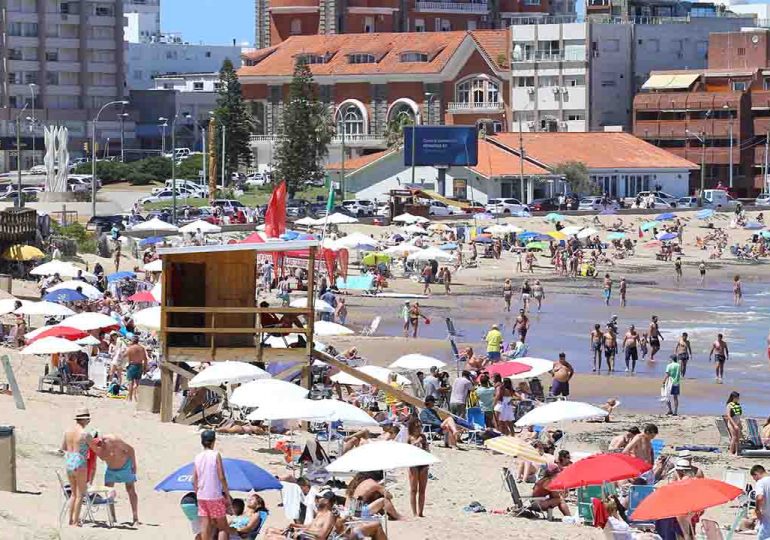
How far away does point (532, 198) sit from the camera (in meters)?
86.4

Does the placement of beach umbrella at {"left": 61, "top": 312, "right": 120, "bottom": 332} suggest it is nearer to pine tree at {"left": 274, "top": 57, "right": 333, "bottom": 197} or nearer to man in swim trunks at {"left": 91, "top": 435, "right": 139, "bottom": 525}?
man in swim trunks at {"left": 91, "top": 435, "right": 139, "bottom": 525}

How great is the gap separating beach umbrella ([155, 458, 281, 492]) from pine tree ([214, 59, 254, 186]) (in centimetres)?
8134

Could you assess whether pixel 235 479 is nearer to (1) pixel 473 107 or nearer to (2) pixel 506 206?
(2) pixel 506 206

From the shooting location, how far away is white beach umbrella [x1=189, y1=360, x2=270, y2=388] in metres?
22.1

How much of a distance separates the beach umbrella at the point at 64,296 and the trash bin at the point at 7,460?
1712 cm

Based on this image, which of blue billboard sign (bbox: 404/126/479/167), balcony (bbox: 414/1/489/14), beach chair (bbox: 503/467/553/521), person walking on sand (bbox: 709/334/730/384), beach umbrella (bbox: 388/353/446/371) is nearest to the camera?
beach chair (bbox: 503/467/553/521)

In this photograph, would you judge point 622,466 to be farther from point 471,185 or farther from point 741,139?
point 741,139

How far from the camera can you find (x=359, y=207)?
249ft

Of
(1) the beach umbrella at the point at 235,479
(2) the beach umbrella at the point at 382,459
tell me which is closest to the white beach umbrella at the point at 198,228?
(2) the beach umbrella at the point at 382,459

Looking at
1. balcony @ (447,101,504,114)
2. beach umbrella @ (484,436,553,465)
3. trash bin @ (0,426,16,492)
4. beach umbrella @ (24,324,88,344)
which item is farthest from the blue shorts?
balcony @ (447,101,504,114)

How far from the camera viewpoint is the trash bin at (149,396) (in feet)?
79.6

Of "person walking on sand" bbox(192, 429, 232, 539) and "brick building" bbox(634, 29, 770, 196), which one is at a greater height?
"brick building" bbox(634, 29, 770, 196)

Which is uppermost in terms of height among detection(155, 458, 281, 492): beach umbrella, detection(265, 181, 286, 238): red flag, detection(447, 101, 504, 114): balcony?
detection(447, 101, 504, 114): balcony

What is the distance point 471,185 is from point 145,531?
7055 centimetres
